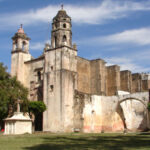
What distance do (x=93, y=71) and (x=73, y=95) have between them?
697 cm

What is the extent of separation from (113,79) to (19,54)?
1309 cm

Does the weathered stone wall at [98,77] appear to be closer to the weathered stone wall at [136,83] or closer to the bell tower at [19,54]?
the weathered stone wall at [136,83]

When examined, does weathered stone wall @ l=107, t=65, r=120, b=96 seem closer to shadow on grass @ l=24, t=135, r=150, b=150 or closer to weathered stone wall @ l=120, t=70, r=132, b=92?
weathered stone wall @ l=120, t=70, r=132, b=92

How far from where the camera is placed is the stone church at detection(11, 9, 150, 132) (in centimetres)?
2902

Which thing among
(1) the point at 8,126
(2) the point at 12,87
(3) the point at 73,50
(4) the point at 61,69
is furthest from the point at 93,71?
(1) the point at 8,126

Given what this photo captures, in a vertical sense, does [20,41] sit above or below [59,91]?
above

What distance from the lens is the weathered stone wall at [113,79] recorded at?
36.5 metres

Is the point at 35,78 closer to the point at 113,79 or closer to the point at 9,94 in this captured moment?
the point at 9,94

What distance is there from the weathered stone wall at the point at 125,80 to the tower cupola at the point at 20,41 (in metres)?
13.9

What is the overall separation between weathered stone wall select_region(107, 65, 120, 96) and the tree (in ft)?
43.8

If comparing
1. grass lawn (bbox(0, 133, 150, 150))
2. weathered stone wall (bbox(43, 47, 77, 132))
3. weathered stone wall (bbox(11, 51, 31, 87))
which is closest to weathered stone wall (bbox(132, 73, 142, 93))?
weathered stone wall (bbox(43, 47, 77, 132))

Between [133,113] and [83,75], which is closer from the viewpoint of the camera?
[133,113]

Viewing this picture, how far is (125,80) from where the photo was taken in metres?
38.3

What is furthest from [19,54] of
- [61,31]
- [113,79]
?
[113,79]
